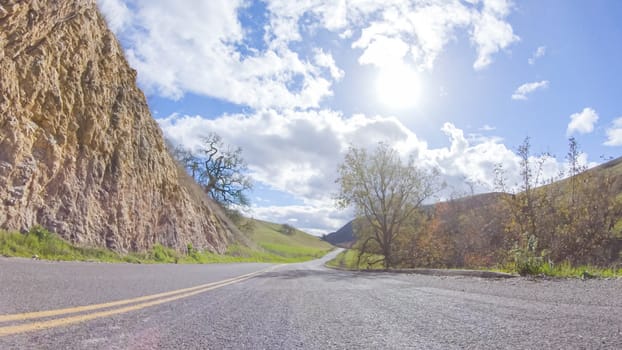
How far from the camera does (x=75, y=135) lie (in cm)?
1255

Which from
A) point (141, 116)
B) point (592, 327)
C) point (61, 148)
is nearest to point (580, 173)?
point (592, 327)

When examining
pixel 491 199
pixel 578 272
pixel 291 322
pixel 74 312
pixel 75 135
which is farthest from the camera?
pixel 491 199

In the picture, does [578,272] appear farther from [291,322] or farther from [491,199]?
[491,199]

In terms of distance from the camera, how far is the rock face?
9.66 meters

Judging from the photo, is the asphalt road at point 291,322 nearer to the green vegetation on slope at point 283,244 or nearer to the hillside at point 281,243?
the hillside at point 281,243

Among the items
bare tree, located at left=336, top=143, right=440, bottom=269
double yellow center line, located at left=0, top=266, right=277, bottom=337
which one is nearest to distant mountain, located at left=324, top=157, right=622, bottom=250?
bare tree, located at left=336, top=143, right=440, bottom=269

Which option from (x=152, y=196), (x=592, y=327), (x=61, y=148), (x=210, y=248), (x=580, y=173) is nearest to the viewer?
(x=592, y=327)

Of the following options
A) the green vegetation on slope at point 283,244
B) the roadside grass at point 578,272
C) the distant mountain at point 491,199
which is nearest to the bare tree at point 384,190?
the distant mountain at point 491,199

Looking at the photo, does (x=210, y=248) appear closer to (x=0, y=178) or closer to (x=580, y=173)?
(x=0, y=178)

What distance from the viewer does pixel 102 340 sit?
2248 millimetres

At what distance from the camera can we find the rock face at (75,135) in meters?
9.66

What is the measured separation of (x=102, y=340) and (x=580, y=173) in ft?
48.6

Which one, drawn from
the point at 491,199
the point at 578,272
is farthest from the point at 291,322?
the point at 491,199

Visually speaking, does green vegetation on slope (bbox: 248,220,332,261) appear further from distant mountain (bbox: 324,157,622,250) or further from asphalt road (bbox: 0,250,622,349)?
asphalt road (bbox: 0,250,622,349)
